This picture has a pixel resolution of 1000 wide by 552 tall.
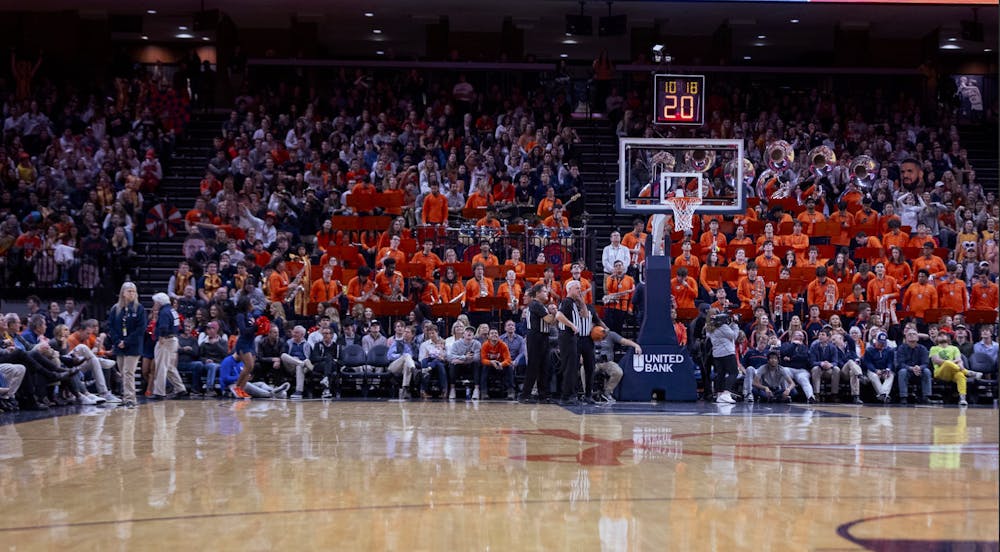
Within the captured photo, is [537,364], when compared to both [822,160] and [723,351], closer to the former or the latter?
[723,351]

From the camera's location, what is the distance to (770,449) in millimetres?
10258

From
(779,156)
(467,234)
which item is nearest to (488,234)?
(467,234)

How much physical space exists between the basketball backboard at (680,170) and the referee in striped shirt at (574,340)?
8.32 feet

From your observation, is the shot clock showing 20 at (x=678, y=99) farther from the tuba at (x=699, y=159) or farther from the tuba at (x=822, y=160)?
the tuba at (x=822, y=160)

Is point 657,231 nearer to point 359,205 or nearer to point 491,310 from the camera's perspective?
point 491,310

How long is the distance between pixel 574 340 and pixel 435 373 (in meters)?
2.62

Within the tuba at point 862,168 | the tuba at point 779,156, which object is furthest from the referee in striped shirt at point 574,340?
the tuba at point 862,168

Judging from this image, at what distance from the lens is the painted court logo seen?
679 inches

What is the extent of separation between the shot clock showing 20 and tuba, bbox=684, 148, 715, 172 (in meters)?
1.14

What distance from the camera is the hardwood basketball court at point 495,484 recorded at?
6.11 meters

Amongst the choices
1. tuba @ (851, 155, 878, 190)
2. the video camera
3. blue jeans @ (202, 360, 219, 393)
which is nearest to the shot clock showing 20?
the video camera

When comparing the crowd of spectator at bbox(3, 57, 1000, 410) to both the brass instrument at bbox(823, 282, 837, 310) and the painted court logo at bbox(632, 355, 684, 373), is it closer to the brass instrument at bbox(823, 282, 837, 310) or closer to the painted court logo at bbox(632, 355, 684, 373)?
the brass instrument at bbox(823, 282, 837, 310)

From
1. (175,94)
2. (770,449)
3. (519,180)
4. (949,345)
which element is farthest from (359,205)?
(770,449)

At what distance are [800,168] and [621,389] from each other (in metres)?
9.12
